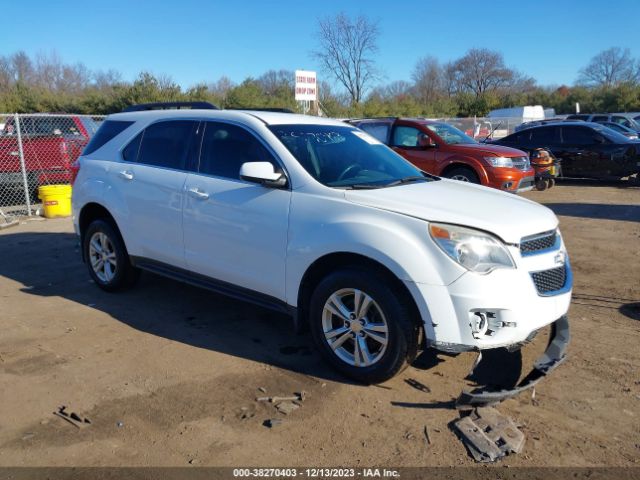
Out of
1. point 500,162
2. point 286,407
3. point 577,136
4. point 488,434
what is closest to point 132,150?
point 286,407

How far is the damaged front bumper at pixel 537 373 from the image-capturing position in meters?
3.38

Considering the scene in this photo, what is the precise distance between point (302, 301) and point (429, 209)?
1166mm

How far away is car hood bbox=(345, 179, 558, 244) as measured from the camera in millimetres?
3605

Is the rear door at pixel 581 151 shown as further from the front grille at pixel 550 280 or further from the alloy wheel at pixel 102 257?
the alloy wheel at pixel 102 257

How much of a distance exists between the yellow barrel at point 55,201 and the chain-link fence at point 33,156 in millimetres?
367

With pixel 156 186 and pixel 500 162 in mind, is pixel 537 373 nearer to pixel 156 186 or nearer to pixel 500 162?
pixel 156 186

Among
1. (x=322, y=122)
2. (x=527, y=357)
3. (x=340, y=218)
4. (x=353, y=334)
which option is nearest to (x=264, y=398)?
(x=353, y=334)

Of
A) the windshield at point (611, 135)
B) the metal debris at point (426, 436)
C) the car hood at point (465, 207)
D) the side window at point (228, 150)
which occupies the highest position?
the windshield at point (611, 135)

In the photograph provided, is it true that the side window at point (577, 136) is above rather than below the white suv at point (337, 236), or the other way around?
above

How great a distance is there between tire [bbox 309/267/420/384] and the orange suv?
7076 mm

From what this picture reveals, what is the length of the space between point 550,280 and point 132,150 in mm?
4035

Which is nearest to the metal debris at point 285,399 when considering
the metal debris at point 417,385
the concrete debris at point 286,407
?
the concrete debris at point 286,407

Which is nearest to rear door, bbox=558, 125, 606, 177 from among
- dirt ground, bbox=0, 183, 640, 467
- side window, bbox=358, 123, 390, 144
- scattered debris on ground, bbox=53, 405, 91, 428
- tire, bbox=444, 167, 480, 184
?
tire, bbox=444, 167, 480, 184

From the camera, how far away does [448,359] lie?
4.29 m
